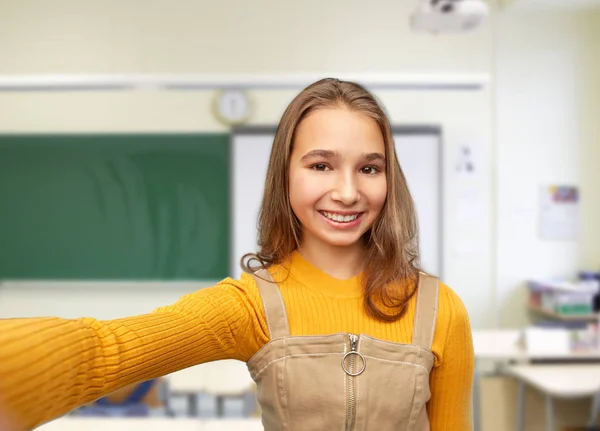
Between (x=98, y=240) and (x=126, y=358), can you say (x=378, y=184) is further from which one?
(x=98, y=240)

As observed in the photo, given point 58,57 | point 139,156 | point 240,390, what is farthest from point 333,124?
point 58,57

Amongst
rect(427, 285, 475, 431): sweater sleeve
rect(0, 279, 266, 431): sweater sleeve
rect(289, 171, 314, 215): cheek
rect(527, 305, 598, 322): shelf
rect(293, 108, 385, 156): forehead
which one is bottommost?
rect(527, 305, 598, 322): shelf

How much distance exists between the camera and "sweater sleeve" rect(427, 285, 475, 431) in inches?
27.1

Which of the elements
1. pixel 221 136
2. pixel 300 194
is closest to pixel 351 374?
pixel 300 194

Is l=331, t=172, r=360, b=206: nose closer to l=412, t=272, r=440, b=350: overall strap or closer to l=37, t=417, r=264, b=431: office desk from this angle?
l=412, t=272, r=440, b=350: overall strap

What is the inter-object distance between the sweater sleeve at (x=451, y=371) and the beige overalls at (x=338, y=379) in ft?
0.11

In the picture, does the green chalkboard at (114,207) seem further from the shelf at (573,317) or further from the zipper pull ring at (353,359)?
the zipper pull ring at (353,359)

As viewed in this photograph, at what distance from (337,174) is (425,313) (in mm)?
208

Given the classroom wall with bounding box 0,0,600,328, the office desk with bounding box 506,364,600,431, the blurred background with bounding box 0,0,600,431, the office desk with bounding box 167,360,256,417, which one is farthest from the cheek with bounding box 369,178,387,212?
the classroom wall with bounding box 0,0,600,328

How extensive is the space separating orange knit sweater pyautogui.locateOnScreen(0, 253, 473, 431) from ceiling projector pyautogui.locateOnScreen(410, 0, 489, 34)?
7.10ft

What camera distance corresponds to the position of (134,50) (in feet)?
12.2

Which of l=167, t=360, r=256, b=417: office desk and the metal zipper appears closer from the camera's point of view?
the metal zipper

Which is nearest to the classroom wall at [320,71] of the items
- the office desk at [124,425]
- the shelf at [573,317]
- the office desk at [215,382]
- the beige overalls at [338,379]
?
the shelf at [573,317]

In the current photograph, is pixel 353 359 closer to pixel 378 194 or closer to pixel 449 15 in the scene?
pixel 378 194
